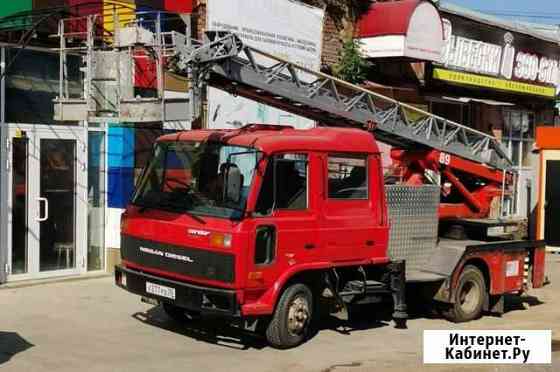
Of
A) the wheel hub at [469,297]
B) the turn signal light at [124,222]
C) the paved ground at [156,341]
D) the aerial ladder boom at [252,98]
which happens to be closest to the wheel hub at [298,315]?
the paved ground at [156,341]

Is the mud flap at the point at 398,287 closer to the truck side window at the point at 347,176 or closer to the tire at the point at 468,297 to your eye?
the truck side window at the point at 347,176

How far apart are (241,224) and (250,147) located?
920mm

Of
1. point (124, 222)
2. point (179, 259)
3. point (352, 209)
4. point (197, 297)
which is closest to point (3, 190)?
point (124, 222)

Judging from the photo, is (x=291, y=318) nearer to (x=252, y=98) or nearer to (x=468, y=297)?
(x=252, y=98)

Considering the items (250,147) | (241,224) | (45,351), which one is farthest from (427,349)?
(45,351)

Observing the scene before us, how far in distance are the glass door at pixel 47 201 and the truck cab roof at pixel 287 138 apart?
3.28 meters

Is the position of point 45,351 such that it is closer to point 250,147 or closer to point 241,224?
point 241,224

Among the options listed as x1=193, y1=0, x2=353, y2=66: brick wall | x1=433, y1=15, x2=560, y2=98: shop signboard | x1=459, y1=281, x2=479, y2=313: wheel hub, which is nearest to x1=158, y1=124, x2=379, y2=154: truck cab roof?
x1=459, y1=281, x2=479, y2=313: wheel hub

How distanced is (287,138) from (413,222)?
247cm

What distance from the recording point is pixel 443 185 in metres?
11.8

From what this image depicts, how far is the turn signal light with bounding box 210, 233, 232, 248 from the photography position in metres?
8.10

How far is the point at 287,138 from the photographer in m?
8.78

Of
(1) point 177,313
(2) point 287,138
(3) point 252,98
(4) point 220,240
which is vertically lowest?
(1) point 177,313

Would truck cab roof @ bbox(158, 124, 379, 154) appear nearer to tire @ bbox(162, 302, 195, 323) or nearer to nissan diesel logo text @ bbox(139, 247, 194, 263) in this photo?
nissan diesel logo text @ bbox(139, 247, 194, 263)
